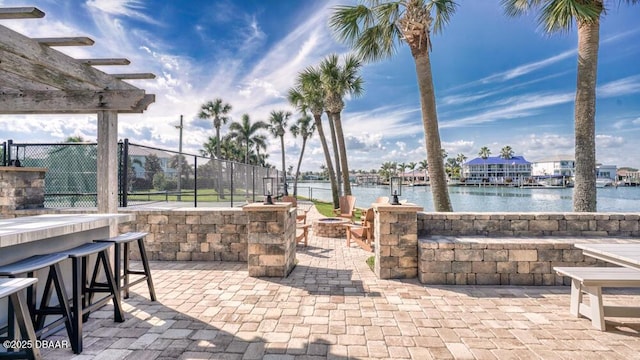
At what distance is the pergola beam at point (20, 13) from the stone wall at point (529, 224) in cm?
484

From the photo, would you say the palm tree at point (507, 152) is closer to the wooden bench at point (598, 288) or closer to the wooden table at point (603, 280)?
the wooden table at point (603, 280)

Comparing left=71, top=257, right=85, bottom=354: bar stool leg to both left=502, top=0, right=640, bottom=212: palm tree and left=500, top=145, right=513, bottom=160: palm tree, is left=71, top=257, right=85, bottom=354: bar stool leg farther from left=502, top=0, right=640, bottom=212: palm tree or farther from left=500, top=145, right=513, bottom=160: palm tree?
left=500, top=145, right=513, bottom=160: palm tree

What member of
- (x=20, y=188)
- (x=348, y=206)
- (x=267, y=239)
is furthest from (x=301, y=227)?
(x=20, y=188)

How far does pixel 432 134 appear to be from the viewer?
5637 millimetres

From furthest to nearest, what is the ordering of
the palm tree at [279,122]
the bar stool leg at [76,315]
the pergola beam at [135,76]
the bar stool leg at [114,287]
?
the palm tree at [279,122]
the pergola beam at [135,76]
the bar stool leg at [114,287]
the bar stool leg at [76,315]

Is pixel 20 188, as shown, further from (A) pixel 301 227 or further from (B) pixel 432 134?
(B) pixel 432 134

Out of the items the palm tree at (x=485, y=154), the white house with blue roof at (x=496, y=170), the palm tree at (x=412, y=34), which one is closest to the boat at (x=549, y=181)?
the white house with blue roof at (x=496, y=170)

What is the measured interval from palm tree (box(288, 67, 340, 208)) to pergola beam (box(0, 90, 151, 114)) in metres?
9.83

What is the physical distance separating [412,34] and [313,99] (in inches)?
319

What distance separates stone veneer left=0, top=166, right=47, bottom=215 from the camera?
4.80 m

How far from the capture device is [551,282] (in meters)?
3.72

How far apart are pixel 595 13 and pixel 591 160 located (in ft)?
8.35

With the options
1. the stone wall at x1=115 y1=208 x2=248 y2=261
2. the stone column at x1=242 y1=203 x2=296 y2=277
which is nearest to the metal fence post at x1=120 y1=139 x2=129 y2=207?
the stone wall at x1=115 y1=208 x2=248 y2=261

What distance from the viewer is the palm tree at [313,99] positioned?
12.9 m
